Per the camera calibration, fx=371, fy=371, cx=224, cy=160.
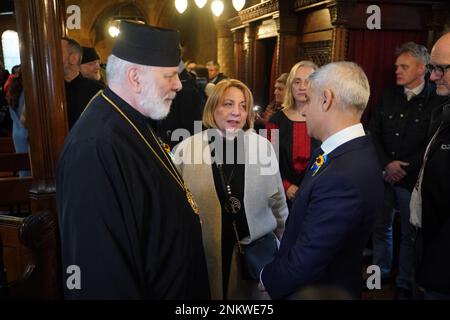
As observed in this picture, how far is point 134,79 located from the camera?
4.66 feet

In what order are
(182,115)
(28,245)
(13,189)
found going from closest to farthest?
(28,245) < (13,189) < (182,115)

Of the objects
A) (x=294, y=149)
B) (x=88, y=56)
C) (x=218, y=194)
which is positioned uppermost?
(x=88, y=56)

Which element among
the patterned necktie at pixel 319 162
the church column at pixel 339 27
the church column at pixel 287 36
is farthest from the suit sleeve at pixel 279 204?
the church column at pixel 287 36

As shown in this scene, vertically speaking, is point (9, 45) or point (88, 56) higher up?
point (9, 45)

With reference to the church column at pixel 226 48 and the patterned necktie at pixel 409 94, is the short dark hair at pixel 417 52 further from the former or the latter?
the church column at pixel 226 48

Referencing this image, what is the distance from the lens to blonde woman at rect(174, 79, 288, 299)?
2.10 meters

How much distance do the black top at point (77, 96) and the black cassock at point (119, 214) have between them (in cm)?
176

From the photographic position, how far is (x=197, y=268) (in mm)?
1556

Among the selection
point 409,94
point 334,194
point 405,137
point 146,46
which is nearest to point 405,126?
point 405,137

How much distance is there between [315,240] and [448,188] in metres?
1.04

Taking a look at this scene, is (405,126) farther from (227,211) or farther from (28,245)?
(28,245)

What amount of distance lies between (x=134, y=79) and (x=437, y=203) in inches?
67.3

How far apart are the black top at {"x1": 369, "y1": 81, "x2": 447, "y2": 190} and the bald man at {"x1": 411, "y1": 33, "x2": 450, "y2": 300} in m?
0.93

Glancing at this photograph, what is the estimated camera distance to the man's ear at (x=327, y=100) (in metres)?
1.45
